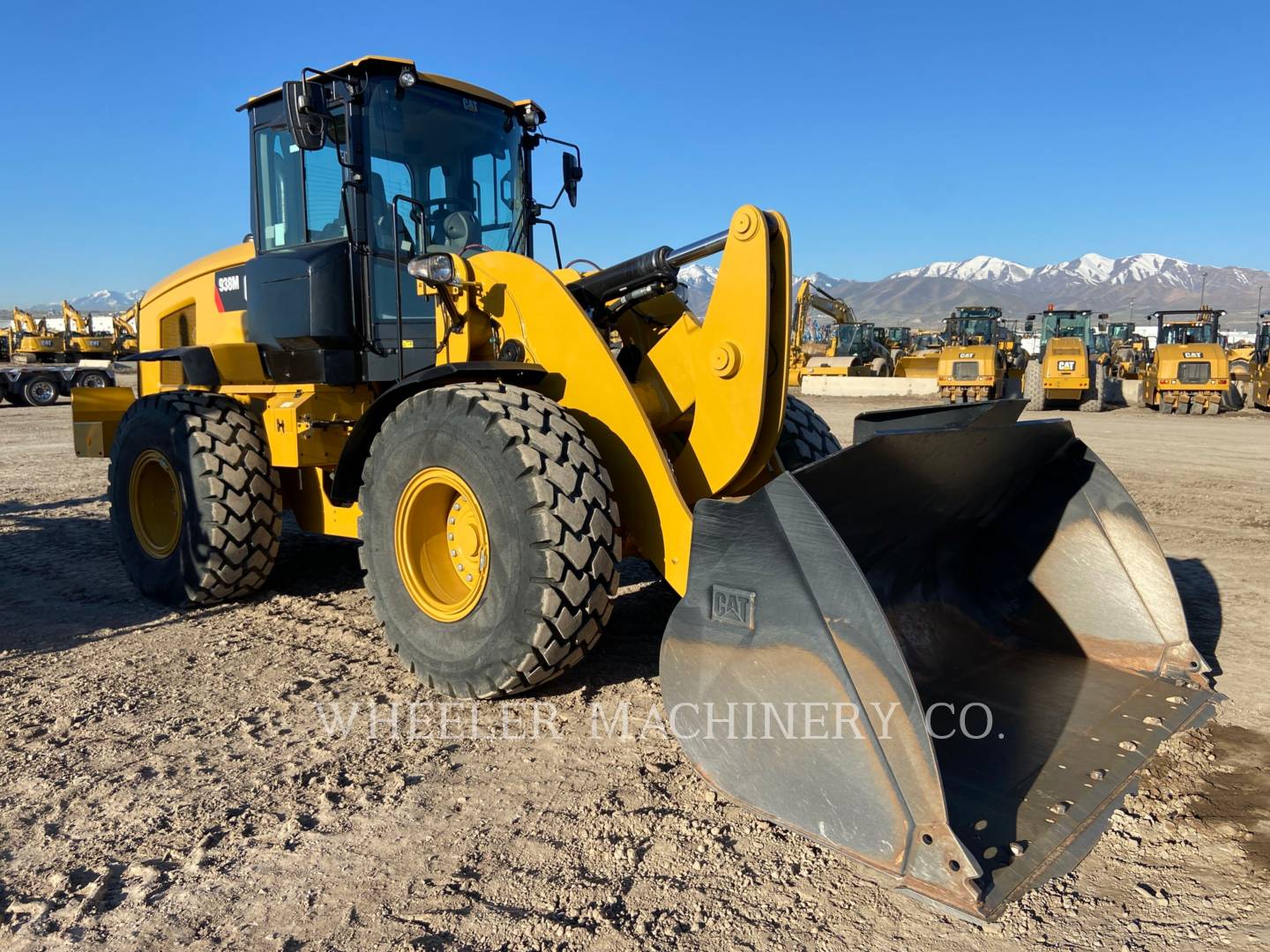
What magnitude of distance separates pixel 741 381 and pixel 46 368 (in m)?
27.0

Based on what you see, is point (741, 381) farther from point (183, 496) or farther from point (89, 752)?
point (183, 496)

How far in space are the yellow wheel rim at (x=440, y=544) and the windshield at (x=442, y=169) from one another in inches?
59.2

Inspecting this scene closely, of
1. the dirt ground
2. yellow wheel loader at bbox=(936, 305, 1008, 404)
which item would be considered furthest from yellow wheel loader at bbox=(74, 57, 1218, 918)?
yellow wheel loader at bbox=(936, 305, 1008, 404)

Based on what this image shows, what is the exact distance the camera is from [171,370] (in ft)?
19.7

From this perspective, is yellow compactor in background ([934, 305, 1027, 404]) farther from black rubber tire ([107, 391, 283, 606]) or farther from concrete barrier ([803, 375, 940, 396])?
black rubber tire ([107, 391, 283, 606])

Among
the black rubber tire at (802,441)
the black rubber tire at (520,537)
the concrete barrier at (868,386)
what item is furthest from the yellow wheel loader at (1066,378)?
the black rubber tire at (520,537)

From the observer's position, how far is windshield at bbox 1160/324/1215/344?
21969 mm

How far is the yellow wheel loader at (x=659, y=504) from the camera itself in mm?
2527

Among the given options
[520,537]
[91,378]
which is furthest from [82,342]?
[520,537]

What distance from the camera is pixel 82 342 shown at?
34344 mm

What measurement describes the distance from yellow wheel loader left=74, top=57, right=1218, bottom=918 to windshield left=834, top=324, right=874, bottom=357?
2758cm

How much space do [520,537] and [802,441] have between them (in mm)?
1952

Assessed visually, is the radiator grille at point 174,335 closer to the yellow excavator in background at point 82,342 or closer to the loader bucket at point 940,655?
the loader bucket at point 940,655

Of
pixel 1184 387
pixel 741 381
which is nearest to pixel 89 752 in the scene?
pixel 741 381
